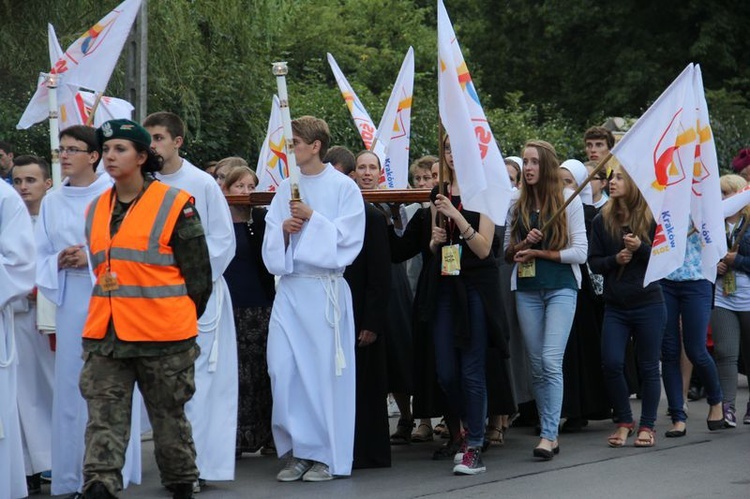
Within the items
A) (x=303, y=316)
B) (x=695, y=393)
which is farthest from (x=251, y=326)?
(x=695, y=393)

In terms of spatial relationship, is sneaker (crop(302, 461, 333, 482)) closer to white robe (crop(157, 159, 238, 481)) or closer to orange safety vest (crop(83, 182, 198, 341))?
white robe (crop(157, 159, 238, 481))

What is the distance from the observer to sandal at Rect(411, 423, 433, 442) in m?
10.3

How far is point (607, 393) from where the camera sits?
10547mm

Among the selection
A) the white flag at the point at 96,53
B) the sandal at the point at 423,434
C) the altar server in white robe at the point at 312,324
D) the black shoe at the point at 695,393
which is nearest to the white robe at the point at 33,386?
the altar server in white robe at the point at 312,324

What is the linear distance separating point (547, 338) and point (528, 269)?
475mm

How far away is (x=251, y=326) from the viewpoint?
9.49 meters

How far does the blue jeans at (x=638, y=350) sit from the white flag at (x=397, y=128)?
3.30 m

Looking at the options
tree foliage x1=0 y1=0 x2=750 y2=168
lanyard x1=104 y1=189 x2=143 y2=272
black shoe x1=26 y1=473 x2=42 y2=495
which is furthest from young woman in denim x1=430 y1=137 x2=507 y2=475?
tree foliage x1=0 y1=0 x2=750 y2=168

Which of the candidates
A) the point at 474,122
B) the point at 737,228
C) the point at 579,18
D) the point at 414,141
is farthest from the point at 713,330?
the point at 579,18

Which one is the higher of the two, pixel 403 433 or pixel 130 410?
pixel 130 410

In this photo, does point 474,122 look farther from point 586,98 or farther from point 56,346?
point 586,98

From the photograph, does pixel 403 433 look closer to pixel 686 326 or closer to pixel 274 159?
pixel 686 326

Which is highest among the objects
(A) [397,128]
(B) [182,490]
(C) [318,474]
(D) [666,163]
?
(A) [397,128]

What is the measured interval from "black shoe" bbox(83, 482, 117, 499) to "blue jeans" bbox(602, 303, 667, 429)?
4.07 m
